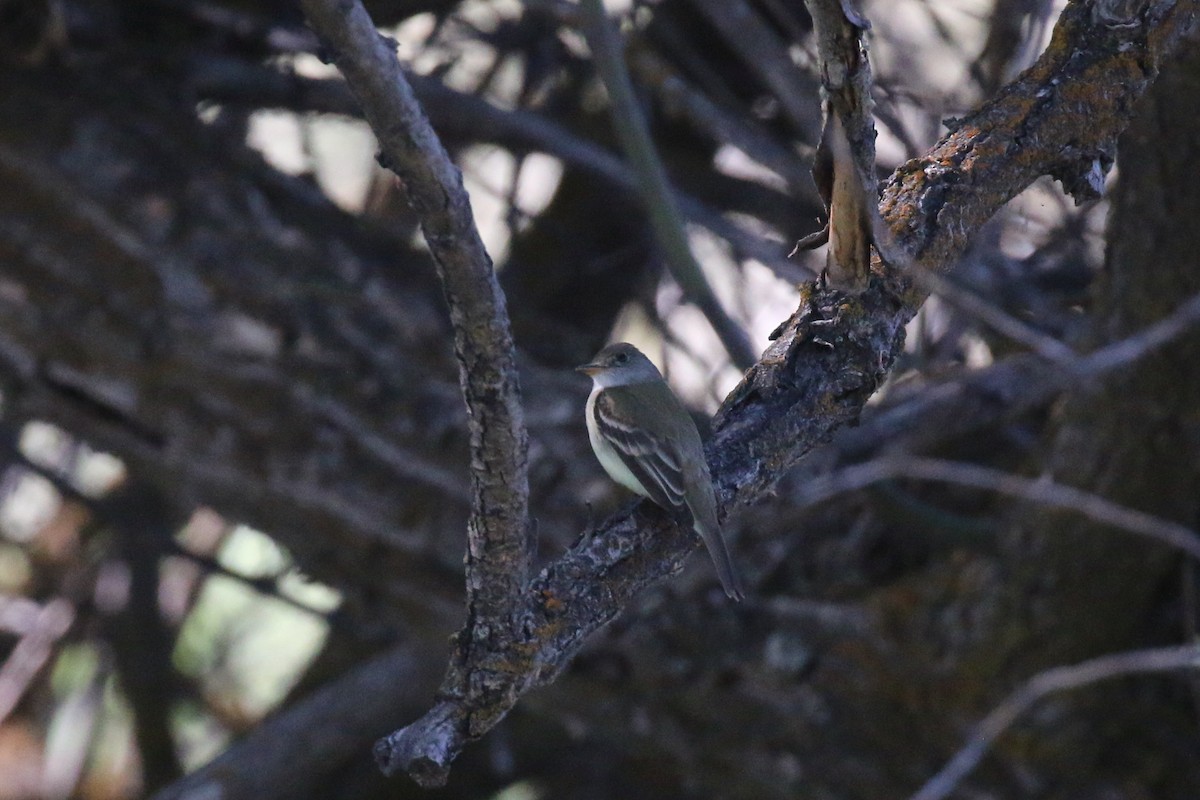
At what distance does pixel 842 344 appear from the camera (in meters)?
2.45

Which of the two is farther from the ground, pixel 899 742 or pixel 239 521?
pixel 239 521

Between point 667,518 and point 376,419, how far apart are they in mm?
2258

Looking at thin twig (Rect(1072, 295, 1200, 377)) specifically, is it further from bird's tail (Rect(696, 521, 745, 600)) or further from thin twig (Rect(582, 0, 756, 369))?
thin twig (Rect(582, 0, 756, 369))

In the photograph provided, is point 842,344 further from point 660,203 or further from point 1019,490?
point 660,203

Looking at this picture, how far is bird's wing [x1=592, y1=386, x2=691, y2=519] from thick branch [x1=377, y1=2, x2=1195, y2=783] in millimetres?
186

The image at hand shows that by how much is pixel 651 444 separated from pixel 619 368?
2.56ft

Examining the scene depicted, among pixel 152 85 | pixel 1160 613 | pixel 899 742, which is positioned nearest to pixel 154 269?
pixel 152 85

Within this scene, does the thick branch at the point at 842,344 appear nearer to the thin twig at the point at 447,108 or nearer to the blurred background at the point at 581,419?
the blurred background at the point at 581,419

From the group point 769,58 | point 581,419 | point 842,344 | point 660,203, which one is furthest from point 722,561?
point 769,58

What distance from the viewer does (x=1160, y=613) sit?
14.9 feet

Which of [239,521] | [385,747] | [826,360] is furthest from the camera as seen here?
[239,521]

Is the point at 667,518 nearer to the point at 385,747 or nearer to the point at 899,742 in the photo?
the point at 385,747

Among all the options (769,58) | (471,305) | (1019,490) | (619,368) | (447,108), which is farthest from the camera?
(447,108)

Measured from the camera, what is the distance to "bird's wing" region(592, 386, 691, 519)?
9.06 ft
